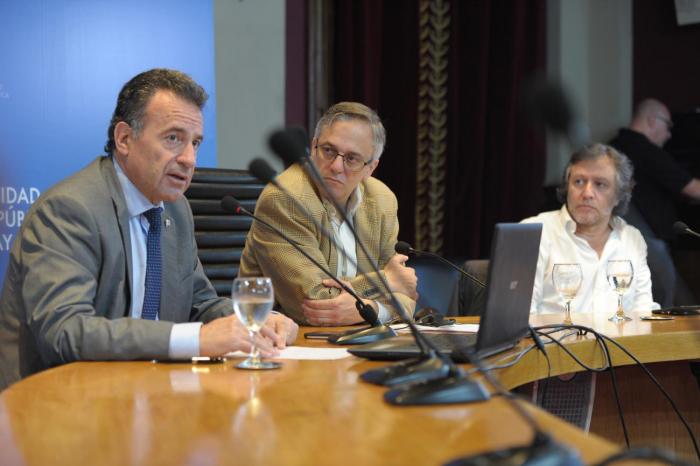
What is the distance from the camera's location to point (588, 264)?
333 centimetres

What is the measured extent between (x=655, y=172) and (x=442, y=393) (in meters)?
3.98

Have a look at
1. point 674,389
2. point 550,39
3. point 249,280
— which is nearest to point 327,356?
point 249,280

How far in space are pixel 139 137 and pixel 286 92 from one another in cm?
252

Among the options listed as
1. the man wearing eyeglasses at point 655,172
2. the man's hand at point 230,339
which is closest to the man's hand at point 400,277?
the man's hand at point 230,339

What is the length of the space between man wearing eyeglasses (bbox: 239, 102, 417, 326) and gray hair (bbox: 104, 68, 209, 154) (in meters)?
0.56

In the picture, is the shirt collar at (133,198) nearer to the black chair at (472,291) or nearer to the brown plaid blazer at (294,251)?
the brown plaid blazer at (294,251)

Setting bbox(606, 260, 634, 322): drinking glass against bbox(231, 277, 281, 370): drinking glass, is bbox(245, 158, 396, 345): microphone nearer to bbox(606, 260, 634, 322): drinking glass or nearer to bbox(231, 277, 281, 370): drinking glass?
bbox(231, 277, 281, 370): drinking glass

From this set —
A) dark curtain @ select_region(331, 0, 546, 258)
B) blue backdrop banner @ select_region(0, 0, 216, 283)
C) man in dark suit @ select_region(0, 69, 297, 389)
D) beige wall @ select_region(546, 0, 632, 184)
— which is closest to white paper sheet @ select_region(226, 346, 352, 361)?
man in dark suit @ select_region(0, 69, 297, 389)

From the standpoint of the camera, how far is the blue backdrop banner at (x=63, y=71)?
3.28m

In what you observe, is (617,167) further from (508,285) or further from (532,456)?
(532,456)

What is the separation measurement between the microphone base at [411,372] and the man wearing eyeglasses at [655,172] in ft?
12.3

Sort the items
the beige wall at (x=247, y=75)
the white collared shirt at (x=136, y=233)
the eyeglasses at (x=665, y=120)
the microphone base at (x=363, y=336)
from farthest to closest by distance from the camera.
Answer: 1. the eyeglasses at (x=665, y=120)
2. the beige wall at (x=247, y=75)
3. the white collared shirt at (x=136, y=233)
4. the microphone base at (x=363, y=336)

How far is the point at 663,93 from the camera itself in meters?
5.64

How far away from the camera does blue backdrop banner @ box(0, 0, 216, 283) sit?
3279 millimetres
